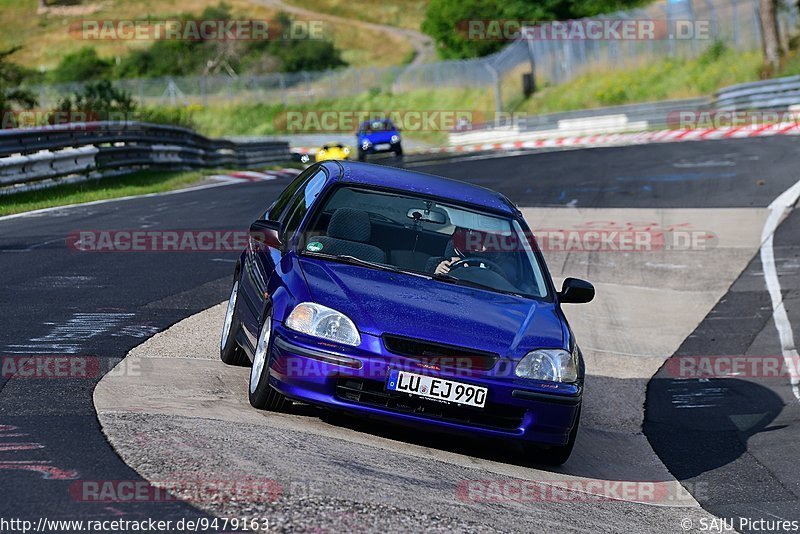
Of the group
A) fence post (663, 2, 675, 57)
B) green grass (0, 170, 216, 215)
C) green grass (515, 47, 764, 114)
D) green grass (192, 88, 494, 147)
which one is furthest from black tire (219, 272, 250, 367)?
green grass (192, 88, 494, 147)

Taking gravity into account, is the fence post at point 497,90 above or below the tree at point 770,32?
below

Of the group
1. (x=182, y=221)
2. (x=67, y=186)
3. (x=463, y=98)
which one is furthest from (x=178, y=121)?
(x=463, y=98)

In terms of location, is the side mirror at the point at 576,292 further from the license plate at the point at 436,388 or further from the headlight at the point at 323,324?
the headlight at the point at 323,324

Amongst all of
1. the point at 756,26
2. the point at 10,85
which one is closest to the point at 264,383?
the point at 10,85

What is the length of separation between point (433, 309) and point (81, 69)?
9495 cm

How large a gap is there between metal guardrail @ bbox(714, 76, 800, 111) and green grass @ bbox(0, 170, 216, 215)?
16.4 m

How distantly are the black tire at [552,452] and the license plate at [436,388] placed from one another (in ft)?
1.82

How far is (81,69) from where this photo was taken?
96625mm

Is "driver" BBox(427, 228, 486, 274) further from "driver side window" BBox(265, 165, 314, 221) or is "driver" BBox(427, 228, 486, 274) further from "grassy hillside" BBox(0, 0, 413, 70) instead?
"grassy hillside" BBox(0, 0, 413, 70)

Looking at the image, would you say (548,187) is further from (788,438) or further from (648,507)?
(648,507)

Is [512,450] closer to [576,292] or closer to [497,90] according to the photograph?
[576,292]

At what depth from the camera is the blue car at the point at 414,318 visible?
247 inches

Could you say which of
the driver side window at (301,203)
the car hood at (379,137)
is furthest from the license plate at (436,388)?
the car hood at (379,137)

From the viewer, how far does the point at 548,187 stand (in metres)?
22.2
